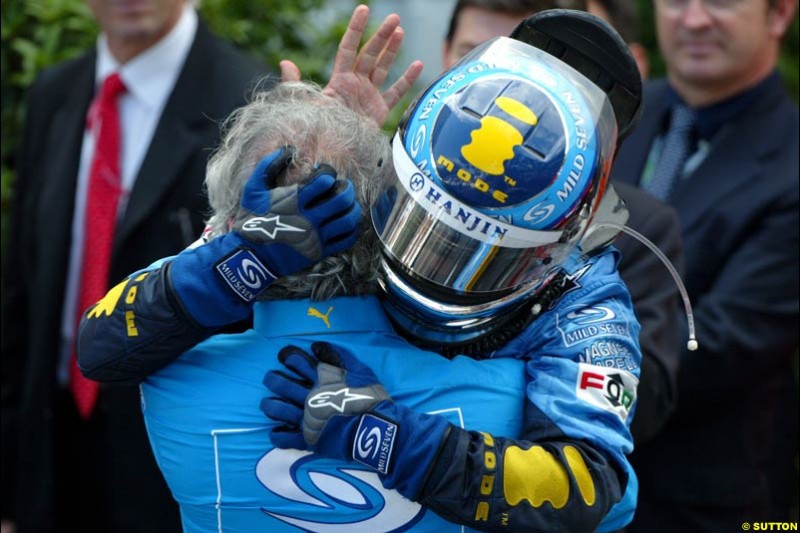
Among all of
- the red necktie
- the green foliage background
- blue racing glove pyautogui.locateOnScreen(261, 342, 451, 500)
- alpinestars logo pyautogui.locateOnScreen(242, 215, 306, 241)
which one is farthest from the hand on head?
the green foliage background

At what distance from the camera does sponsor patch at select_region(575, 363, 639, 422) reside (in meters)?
1.61

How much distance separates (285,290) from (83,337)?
13.7 inches

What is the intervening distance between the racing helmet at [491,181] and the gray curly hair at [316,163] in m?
0.06

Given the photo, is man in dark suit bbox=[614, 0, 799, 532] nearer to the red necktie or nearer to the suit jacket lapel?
the suit jacket lapel

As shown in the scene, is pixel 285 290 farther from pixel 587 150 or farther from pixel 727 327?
pixel 727 327

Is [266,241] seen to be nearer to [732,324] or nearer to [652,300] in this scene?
[652,300]

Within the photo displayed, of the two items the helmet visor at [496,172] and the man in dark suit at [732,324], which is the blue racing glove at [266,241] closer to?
the helmet visor at [496,172]

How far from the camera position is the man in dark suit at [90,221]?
9.66ft

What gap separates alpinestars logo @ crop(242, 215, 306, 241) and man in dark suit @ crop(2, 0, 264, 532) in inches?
54.4

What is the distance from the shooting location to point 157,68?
3.20 m

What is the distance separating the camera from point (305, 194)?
1.54 m

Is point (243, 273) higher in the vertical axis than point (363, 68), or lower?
lower

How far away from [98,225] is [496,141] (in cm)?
184

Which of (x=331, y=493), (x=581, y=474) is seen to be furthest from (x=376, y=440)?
(x=581, y=474)
